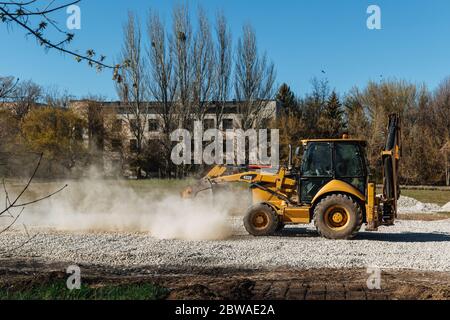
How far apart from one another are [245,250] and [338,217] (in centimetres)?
296

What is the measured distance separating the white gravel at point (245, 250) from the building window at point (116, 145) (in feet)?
116

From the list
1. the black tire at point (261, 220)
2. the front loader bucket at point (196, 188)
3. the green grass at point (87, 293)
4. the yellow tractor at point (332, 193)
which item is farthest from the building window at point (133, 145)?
the green grass at point (87, 293)

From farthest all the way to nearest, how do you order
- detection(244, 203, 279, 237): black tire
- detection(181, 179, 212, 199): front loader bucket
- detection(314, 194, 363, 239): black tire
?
detection(181, 179, 212, 199): front loader bucket → detection(244, 203, 279, 237): black tire → detection(314, 194, 363, 239): black tire

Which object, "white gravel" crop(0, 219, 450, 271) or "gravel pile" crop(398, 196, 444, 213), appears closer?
"white gravel" crop(0, 219, 450, 271)

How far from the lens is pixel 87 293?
284 inches

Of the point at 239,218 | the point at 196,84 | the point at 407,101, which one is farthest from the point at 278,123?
the point at 239,218

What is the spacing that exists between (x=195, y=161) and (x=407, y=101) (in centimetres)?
2039

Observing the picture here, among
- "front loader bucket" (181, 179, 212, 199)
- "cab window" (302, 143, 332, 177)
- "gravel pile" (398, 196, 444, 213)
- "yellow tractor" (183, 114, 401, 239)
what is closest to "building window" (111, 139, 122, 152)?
"gravel pile" (398, 196, 444, 213)

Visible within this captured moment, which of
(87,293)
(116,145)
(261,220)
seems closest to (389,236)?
(261,220)

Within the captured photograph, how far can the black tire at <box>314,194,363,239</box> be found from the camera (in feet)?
45.0

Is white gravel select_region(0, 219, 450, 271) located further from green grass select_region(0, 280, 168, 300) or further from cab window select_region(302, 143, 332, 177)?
green grass select_region(0, 280, 168, 300)

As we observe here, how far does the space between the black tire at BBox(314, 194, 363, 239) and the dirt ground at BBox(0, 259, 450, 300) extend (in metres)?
3.74

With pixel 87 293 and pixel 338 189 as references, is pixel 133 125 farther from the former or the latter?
pixel 87 293
